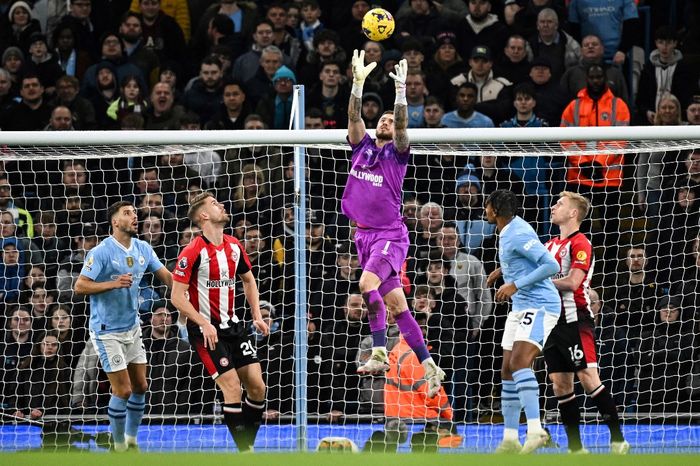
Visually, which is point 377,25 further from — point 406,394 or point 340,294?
point 406,394

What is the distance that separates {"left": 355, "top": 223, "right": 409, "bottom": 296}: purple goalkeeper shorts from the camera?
32.6ft

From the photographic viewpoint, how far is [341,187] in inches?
537

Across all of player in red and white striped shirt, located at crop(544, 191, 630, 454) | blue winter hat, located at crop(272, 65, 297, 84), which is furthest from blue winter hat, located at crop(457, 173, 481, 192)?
blue winter hat, located at crop(272, 65, 297, 84)

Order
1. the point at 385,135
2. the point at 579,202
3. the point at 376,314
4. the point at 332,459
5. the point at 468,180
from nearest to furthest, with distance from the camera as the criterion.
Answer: the point at 332,459, the point at 376,314, the point at 385,135, the point at 579,202, the point at 468,180

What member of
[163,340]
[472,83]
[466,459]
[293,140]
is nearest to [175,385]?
[163,340]

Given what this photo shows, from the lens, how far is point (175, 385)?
12.8 metres

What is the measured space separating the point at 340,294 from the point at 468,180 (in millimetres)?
1672

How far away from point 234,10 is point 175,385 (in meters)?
5.23

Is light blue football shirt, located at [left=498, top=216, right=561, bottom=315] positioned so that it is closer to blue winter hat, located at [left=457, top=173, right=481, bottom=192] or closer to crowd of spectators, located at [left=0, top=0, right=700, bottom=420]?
crowd of spectators, located at [left=0, top=0, right=700, bottom=420]

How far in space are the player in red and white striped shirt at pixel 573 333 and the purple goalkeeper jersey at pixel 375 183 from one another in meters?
1.75

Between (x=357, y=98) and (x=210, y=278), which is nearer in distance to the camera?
(x=357, y=98)

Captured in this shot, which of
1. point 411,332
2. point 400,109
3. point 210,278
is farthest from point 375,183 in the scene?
point 210,278

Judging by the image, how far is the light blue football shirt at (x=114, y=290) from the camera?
1111cm

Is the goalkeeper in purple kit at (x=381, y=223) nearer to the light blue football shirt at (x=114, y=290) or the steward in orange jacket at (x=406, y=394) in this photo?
the steward in orange jacket at (x=406, y=394)
